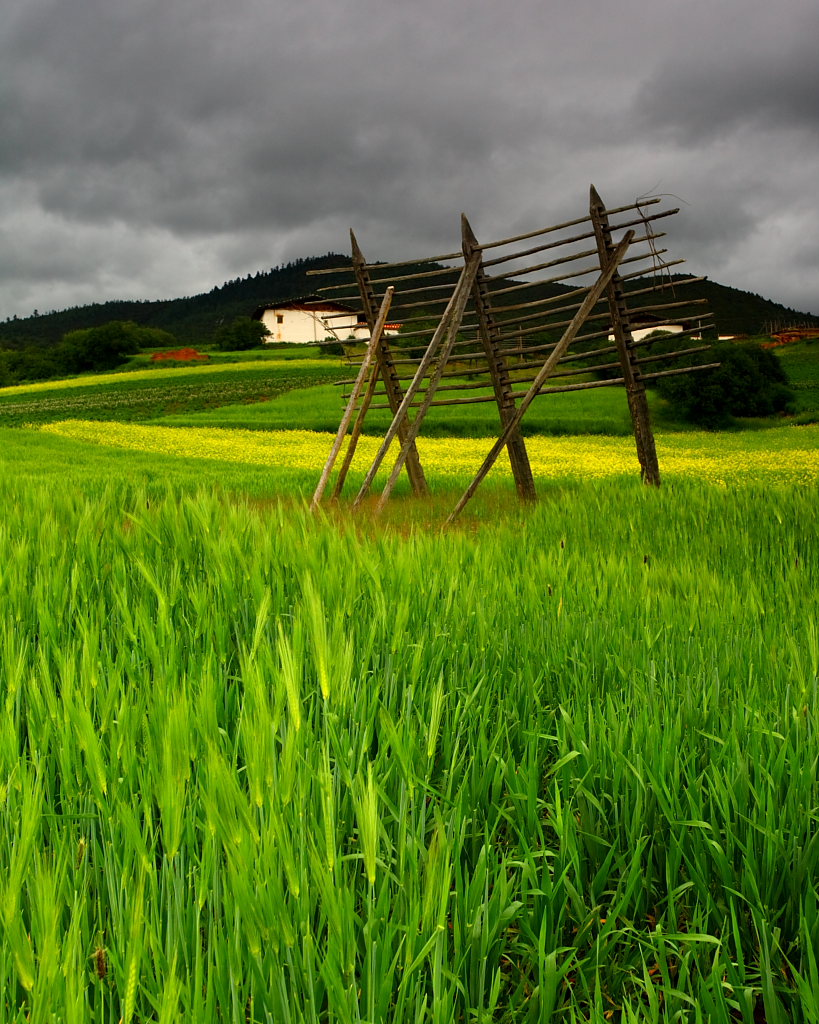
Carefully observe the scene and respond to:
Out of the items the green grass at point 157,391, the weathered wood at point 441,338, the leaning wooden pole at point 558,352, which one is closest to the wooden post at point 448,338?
the weathered wood at point 441,338

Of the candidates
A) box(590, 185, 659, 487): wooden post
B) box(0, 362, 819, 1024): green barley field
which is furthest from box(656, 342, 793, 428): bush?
box(0, 362, 819, 1024): green barley field

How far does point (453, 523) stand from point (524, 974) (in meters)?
6.39

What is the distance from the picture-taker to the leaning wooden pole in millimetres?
7055

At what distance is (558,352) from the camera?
7.25 meters

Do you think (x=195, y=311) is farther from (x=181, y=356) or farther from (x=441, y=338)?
(x=441, y=338)

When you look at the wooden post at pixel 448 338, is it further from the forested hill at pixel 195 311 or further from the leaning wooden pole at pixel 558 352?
the forested hill at pixel 195 311

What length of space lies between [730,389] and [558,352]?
78.0 feet

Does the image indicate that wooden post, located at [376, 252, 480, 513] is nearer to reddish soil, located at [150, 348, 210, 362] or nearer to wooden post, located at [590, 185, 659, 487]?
wooden post, located at [590, 185, 659, 487]

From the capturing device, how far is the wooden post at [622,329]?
7762mm

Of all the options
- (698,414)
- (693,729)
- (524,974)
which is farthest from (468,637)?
(698,414)

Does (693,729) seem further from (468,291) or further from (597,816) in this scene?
(468,291)

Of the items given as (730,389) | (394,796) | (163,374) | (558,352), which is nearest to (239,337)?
(163,374)

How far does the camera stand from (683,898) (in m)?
1.35

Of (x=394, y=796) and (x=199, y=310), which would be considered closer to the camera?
(x=394, y=796)
